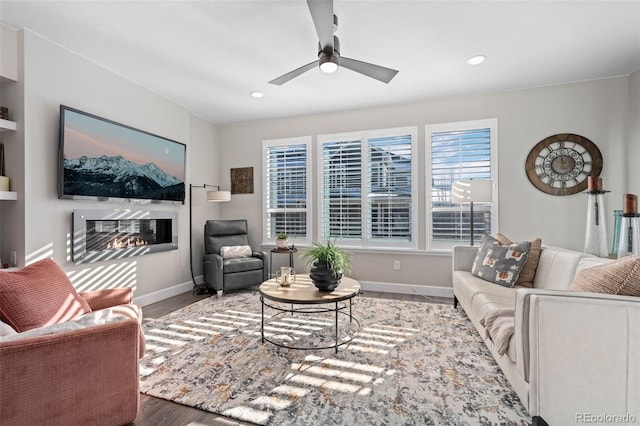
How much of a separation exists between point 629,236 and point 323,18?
2.84 metres

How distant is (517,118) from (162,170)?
464 centimetres

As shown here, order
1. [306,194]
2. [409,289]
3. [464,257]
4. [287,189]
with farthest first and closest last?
[287,189], [306,194], [409,289], [464,257]

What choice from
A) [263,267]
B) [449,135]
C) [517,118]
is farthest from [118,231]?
[517,118]

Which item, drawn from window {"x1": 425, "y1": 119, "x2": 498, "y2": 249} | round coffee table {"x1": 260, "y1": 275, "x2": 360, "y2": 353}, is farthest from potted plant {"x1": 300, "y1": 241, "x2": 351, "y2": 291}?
window {"x1": 425, "y1": 119, "x2": 498, "y2": 249}

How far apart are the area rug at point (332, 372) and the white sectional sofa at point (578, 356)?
295 mm

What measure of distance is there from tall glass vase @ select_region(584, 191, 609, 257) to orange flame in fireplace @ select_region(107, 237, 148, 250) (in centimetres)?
477

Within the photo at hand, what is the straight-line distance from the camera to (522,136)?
3.73 m

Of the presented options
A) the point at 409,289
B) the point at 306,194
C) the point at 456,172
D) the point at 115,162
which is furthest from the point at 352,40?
the point at 409,289

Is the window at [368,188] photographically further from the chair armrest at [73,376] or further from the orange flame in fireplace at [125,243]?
the chair armrest at [73,376]

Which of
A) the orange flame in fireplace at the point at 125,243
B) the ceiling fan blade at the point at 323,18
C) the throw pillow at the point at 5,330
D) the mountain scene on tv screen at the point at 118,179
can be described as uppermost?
the ceiling fan blade at the point at 323,18

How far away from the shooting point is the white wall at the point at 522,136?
342 centimetres

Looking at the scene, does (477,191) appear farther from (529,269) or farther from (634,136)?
(634,136)

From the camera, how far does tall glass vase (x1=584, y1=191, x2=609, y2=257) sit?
264 centimetres

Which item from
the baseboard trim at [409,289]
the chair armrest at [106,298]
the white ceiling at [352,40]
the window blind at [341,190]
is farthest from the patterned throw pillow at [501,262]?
the chair armrest at [106,298]
